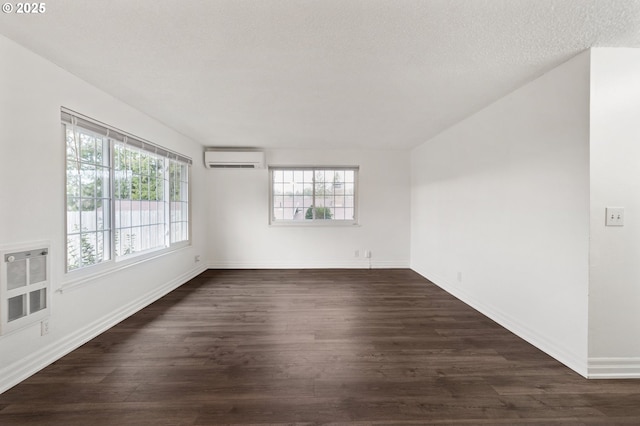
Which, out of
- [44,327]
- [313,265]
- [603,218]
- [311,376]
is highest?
[603,218]

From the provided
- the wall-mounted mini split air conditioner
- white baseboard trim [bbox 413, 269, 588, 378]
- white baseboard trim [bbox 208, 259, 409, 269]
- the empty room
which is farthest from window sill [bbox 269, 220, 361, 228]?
white baseboard trim [bbox 413, 269, 588, 378]

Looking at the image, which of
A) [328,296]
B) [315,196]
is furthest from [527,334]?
[315,196]

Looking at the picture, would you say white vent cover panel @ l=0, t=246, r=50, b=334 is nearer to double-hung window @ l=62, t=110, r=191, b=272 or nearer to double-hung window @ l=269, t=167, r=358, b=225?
double-hung window @ l=62, t=110, r=191, b=272

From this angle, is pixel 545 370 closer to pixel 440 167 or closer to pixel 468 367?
pixel 468 367

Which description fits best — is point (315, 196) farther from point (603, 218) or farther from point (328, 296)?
point (603, 218)

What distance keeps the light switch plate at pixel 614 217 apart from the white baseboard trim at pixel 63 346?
421 cm

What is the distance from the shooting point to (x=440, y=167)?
406 cm

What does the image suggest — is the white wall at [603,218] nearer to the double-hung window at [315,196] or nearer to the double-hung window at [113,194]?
the double-hung window at [315,196]

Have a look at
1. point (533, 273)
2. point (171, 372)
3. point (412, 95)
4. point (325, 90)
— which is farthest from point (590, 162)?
point (171, 372)

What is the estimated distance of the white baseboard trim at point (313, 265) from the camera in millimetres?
5156

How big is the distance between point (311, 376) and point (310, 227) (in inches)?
136

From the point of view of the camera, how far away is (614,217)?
186 centimetres

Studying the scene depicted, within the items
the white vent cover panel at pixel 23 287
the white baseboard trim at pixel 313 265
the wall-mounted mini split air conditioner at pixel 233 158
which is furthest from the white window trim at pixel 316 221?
the white vent cover panel at pixel 23 287

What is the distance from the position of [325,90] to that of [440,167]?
7.96ft
